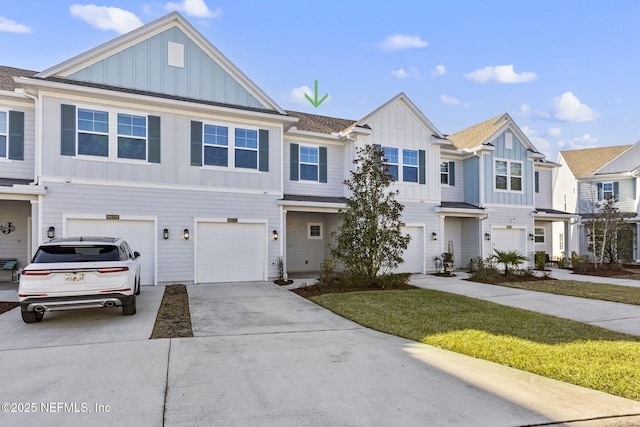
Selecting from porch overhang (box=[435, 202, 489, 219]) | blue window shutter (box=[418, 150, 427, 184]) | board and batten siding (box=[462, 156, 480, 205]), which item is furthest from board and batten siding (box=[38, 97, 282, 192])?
board and batten siding (box=[462, 156, 480, 205])

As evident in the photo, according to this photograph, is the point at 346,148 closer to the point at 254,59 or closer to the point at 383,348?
the point at 254,59

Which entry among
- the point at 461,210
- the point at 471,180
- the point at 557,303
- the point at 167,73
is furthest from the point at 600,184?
the point at 167,73

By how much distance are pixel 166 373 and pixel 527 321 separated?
21.8ft

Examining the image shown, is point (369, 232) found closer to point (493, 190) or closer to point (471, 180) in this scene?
point (471, 180)

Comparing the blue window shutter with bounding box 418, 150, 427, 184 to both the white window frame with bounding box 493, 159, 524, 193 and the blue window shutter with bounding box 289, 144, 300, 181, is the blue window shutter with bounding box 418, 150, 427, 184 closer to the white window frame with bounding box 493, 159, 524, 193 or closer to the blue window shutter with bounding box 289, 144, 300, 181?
the white window frame with bounding box 493, 159, 524, 193

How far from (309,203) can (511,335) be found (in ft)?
27.3

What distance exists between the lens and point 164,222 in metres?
11.9

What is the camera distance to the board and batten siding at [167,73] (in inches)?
456

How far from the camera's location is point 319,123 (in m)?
16.9

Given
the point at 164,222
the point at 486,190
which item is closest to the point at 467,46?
the point at 486,190

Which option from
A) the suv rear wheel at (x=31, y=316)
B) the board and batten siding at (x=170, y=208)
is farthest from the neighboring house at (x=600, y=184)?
the suv rear wheel at (x=31, y=316)

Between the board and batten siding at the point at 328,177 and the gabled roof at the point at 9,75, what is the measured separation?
896 cm

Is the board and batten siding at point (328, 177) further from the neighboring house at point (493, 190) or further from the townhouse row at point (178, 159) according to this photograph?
the neighboring house at point (493, 190)

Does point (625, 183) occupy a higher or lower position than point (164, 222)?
higher
